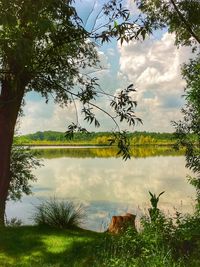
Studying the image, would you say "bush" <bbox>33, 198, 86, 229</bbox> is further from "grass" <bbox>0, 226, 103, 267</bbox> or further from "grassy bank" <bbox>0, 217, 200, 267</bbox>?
"grassy bank" <bbox>0, 217, 200, 267</bbox>

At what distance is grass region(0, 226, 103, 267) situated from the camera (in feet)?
34.8

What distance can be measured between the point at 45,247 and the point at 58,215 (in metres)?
2.33

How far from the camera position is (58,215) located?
1391cm

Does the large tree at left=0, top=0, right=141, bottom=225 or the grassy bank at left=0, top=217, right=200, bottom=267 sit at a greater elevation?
the large tree at left=0, top=0, right=141, bottom=225

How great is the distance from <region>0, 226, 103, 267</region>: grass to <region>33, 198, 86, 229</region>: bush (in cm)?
45

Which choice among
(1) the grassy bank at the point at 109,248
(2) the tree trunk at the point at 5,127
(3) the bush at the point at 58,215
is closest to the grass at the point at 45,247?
(1) the grassy bank at the point at 109,248

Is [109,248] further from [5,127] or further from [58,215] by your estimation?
[5,127]

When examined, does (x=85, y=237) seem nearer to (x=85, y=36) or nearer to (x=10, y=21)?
(x=85, y=36)

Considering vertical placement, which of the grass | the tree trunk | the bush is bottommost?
the grass

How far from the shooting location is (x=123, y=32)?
741cm

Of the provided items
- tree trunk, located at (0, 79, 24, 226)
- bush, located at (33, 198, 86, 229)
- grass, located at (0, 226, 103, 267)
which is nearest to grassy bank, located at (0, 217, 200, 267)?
grass, located at (0, 226, 103, 267)

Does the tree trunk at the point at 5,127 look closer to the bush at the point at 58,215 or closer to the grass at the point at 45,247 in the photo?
the bush at the point at 58,215

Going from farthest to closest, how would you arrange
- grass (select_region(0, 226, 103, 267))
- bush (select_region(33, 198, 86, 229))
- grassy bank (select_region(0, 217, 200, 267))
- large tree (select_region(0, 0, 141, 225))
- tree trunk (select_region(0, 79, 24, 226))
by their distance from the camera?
tree trunk (select_region(0, 79, 24, 226))
bush (select_region(33, 198, 86, 229))
grass (select_region(0, 226, 103, 267))
grassy bank (select_region(0, 217, 200, 267))
large tree (select_region(0, 0, 141, 225))

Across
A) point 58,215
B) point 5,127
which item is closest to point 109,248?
point 58,215
